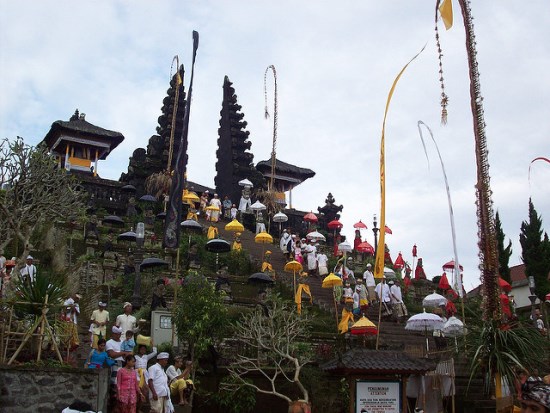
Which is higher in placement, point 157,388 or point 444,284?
point 444,284

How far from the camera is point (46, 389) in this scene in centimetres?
1162

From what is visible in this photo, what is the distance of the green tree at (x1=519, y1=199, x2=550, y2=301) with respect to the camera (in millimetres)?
31453

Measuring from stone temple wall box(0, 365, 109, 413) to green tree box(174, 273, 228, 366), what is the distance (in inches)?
149

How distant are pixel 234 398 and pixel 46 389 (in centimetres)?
456

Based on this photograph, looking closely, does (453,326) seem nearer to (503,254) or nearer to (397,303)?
(397,303)

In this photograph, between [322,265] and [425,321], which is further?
[322,265]

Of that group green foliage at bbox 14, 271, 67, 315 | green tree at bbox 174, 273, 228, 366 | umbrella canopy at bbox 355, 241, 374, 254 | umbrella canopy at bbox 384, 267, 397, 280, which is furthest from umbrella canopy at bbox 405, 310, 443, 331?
umbrella canopy at bbox 355, 241, 374, 254

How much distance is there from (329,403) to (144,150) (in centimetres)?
2783

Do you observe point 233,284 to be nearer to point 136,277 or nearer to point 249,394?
point 136,277

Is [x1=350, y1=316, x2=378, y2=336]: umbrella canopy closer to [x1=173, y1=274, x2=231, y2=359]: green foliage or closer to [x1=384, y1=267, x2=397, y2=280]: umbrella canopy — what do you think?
[x1=173, y1=274, x2=231, y2=359]: green foliage

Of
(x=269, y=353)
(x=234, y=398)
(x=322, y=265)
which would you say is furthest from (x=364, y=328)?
(x=322, y=265)

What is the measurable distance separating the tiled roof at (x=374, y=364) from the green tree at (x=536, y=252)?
63.5 feet

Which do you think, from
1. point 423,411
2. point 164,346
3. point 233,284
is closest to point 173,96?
point 233,284

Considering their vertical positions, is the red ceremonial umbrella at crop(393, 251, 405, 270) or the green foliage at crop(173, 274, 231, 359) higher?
the red ceremonial umbrella at crop(393, 251, 405, 270)
